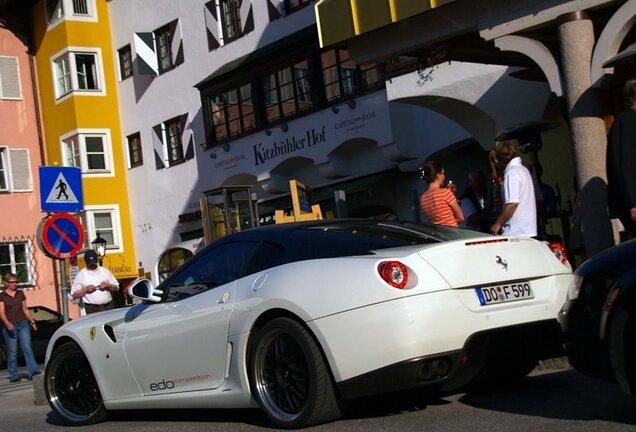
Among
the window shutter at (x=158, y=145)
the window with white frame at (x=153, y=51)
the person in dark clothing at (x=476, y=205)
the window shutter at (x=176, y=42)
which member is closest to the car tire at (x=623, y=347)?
the person in dark clothing at (x=476, y=205)

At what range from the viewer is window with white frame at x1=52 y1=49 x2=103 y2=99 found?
35719mm

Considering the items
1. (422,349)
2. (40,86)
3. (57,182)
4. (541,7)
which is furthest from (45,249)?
(40,86)

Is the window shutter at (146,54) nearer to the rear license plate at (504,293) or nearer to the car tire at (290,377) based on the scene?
the car tire at (290,377)

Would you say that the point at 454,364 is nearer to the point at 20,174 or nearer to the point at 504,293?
the point at 504,293

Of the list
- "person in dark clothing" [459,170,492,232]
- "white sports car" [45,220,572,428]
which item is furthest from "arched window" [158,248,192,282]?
"white sports car" [45,220,572,428]

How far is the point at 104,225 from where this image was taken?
35844 mm

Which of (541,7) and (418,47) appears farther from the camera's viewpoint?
(418,47)

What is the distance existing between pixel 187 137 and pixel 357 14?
66.4 ft

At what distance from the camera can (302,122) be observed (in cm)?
2633

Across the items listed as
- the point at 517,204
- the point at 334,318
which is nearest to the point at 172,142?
the point at 517,204

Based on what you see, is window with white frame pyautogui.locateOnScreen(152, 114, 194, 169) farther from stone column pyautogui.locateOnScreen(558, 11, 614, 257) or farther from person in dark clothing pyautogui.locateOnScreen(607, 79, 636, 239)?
person in dark clothing pyautogui.locateOnScreen(607, 79, 636, 239)

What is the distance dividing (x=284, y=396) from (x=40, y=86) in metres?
33.1

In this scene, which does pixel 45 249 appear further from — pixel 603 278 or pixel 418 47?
pixel 603 278

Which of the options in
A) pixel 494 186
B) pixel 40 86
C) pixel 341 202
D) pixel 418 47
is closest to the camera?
pixel 494 186
